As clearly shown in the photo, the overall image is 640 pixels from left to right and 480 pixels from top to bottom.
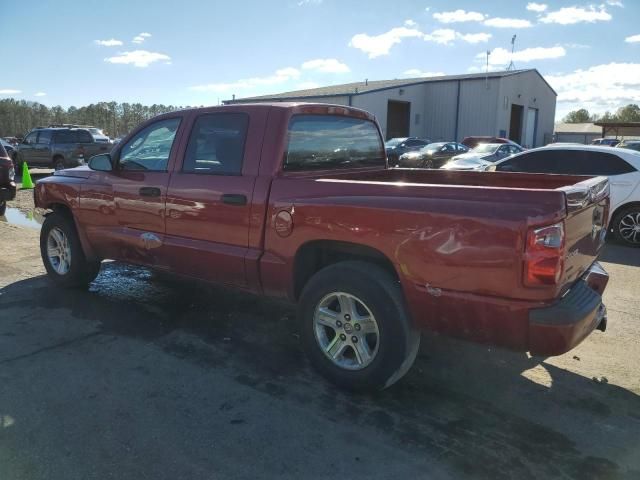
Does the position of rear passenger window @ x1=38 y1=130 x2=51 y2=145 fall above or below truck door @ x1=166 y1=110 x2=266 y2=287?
above

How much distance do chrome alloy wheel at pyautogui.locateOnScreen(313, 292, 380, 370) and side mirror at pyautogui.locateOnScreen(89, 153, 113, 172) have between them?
2727mm

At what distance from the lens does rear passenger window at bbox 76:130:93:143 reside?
67.9 ft

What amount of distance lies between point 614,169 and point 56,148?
1884cm

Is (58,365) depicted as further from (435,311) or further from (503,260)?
(503,260)

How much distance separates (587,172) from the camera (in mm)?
8945

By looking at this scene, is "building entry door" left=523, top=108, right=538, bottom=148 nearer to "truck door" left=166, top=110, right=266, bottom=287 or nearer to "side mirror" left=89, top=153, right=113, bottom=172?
"side mirror" left=89, top=153, right=113, bottom=172

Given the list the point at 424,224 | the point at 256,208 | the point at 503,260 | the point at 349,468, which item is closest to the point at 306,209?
the point at 256,208

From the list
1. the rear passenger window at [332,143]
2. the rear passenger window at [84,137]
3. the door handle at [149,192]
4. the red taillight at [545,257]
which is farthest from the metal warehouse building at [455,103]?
the red taillight at [545,257]

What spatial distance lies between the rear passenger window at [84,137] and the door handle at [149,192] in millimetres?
17915

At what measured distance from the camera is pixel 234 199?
406 cm

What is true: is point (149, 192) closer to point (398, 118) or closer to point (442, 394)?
point (442, 394)

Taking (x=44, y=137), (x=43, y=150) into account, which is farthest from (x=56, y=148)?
(x=44, y=137)

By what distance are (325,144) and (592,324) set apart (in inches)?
94.6

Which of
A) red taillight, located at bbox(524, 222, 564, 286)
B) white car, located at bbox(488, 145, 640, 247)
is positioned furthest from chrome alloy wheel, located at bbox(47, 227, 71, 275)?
white car, located at bbox(488, 145, 640, 247)
